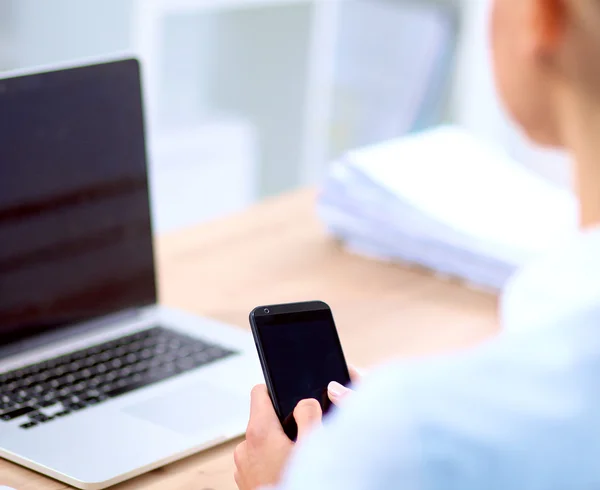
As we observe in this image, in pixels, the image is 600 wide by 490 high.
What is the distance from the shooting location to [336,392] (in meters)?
0.74

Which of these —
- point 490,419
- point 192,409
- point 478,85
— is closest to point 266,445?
point 192,409

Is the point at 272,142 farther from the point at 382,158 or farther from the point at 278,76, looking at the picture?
the point at 382,158

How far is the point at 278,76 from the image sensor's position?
2.90m

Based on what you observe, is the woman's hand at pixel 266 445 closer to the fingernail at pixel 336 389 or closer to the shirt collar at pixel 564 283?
the fingernail at pixel 336 389

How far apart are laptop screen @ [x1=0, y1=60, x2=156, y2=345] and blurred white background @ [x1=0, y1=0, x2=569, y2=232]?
1.43 meters

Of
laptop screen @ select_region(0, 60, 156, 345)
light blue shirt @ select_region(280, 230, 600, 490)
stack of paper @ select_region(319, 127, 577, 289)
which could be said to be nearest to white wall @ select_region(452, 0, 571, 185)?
stack of paper @ select_region(319, 127, 577, 289)

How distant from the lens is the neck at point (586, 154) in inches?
20.5

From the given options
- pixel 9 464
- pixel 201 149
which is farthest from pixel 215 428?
pixel 201 149

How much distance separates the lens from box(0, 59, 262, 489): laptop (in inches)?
33.0

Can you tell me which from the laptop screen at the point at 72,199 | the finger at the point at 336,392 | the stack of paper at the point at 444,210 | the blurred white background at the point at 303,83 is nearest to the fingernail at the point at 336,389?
the finger at the point at 336,392

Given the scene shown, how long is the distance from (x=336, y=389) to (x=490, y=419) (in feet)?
0.96

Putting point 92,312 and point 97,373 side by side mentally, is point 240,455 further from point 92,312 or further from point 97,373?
point 92,312

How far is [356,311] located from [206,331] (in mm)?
192

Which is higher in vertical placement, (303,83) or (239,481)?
(239,481)
